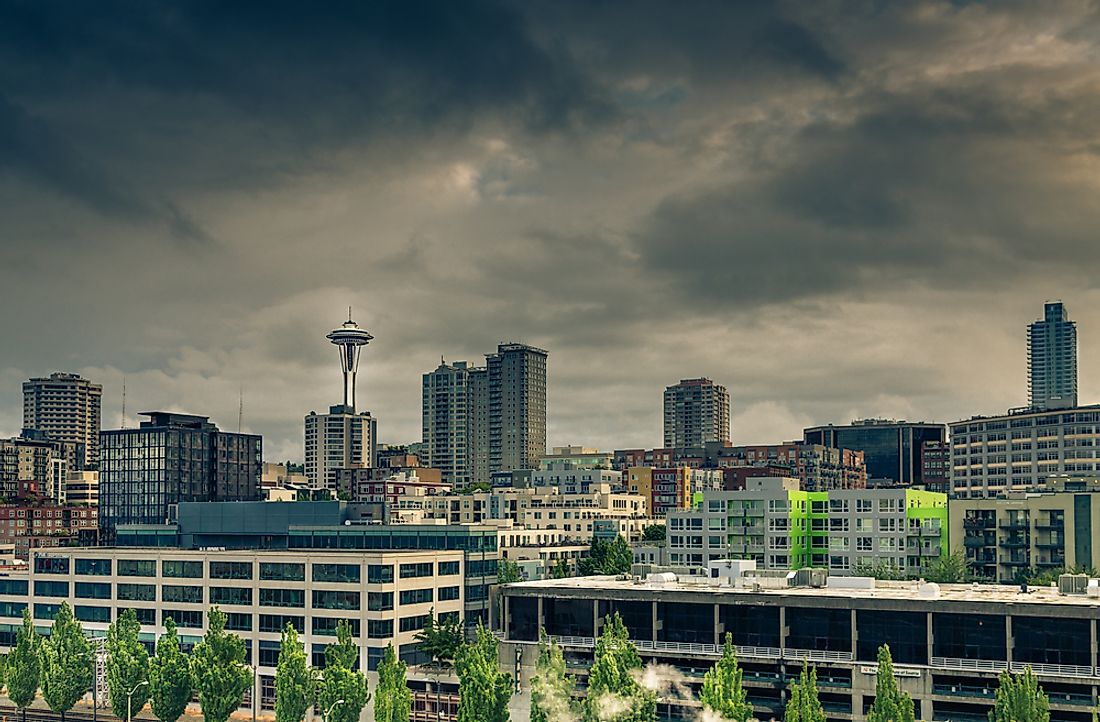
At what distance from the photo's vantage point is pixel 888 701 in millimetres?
99375

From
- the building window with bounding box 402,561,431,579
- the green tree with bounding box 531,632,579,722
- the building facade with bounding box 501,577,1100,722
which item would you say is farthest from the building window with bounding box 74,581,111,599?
the green tree with bounding box 531,632,579,722

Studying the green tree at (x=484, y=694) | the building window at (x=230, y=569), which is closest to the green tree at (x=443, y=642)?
the building window at (x=230, y=569)

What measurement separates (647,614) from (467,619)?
166ft

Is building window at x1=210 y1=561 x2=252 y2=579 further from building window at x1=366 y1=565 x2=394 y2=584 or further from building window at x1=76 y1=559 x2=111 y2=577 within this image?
building window at x1=366 y1=565 x2=394 y2=584

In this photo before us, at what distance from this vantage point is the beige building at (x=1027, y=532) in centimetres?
16275

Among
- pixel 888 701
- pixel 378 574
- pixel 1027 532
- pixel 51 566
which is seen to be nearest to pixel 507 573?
pixel 378 574

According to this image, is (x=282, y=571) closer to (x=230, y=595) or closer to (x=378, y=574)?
(x=230, y=595)

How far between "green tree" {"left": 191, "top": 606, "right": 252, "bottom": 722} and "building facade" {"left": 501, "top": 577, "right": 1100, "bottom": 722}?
26.1 metres

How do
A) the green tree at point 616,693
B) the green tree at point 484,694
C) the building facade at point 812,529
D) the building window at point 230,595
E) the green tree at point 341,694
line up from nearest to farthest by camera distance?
the green tree at point 616,693 → the green tree at point 484,694 → the green tree at point 341,694 → the building window at point 230,595 → the building facade at point 812,529

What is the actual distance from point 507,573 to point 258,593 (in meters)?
35.5

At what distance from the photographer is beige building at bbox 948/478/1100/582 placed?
534ft

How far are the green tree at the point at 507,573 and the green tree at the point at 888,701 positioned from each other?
80.4m

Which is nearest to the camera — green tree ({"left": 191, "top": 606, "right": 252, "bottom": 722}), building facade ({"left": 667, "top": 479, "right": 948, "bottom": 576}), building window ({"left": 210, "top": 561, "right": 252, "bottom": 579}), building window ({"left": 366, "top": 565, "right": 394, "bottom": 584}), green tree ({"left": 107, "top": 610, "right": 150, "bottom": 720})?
green tree ({"left": 191, "top": 606, "right": 252, "bottom": 722})

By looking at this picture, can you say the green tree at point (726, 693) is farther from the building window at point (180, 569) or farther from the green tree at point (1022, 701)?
the building window at point (180, 569)
